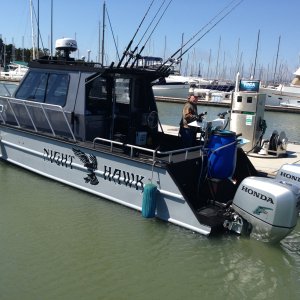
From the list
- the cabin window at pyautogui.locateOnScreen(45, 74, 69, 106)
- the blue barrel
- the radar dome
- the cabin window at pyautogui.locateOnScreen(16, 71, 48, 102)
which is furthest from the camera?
the radar dome

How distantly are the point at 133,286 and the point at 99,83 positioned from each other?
4135mm

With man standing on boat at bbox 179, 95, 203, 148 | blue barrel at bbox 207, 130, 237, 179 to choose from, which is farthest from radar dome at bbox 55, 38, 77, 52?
blue barrel at bbox 207, 130, 237, 179

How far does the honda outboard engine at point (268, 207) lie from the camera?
503 centimetres

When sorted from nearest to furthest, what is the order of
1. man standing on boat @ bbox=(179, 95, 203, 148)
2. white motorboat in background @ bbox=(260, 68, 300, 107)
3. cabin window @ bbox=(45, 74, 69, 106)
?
man standing on boat @ bbox=(179, 95, 203, 148) < cabin window @ bbox=(45, 74, 69, 106) < white motorboat in background @ bbox=(260, 68, 300, 107)

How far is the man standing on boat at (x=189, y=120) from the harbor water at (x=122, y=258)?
190 cm

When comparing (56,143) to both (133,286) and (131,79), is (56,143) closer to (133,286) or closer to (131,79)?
(131,79)

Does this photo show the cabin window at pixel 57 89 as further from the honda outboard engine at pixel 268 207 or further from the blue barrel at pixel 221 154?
the honda outboard engine at pixel 268 207

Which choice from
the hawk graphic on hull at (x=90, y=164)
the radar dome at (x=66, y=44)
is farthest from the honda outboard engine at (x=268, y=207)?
the radar dome at (x=66, y=44)

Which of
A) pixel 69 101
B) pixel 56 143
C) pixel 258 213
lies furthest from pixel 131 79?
pixel 258 213

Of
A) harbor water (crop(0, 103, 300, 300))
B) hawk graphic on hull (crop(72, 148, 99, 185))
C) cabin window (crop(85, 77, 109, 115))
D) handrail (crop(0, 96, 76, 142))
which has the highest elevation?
cabin window (crop(85, 77, 109, 115))

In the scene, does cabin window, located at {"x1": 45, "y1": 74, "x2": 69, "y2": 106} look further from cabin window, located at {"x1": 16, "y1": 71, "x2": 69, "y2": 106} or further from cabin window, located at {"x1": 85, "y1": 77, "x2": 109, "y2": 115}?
cabin window, located at {"x1": 85, "y1": 77, "x2": 109, "y2": 115}

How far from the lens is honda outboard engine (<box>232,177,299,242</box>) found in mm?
5027

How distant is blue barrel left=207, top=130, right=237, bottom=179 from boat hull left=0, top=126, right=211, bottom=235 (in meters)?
0.76

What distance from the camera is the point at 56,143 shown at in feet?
24.5
